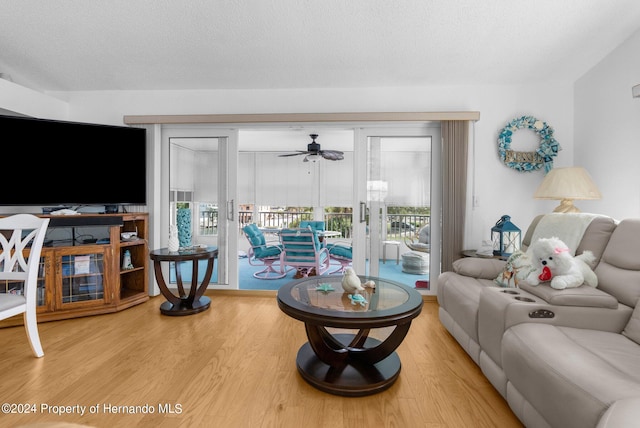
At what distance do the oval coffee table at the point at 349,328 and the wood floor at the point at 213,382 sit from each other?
0.25ft

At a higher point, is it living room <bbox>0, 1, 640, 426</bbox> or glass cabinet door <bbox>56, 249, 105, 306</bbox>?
living room <bbox>0, 1, 640, 426</bbox>

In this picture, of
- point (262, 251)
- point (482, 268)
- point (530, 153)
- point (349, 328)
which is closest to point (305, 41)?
point (349, 328)

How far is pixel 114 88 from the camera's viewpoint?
3.61m

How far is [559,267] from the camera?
5.83 ft

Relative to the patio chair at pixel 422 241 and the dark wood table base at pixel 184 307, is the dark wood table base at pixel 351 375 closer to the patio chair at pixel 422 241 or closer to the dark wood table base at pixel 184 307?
the dark wood table base at pixel 184 307

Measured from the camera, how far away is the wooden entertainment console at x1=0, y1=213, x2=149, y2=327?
9.14 ft

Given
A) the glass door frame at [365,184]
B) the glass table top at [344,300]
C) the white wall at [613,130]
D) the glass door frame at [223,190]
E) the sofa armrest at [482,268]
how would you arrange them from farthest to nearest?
the glass door frame at [223,190], the glass door frame at [365,184], the sofa armrest at [482,268], the white wall at [613,130], the glass table top at [344,300]

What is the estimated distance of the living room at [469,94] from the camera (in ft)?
7.53

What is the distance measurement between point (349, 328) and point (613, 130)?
9.63ft

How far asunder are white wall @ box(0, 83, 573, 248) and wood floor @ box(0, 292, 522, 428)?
163 cm

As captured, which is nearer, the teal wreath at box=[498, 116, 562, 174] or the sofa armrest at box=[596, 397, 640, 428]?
the sofa armrest at box=[596, 397, 640, 428]

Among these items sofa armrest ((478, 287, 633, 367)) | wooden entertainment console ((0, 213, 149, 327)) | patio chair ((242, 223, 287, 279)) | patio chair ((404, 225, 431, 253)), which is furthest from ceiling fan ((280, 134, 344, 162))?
sofa armrest ((478, 287, 633, 367))

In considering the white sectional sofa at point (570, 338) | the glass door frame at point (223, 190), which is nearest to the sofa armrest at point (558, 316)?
the white sectional sofa at point (570, 338)

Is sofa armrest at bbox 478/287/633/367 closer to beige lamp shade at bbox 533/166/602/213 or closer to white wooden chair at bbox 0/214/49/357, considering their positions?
beige lamp shade at bbox 533/166/602/213
